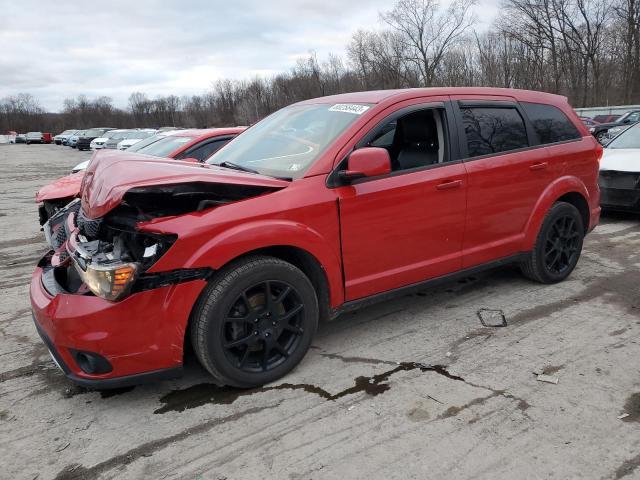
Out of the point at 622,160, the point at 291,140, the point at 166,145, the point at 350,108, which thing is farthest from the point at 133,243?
the point at 622,160

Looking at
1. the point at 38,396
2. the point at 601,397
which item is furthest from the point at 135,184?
the point at 601,397

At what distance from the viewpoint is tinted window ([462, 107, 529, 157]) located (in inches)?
158

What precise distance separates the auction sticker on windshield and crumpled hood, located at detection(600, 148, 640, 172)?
5502 mm

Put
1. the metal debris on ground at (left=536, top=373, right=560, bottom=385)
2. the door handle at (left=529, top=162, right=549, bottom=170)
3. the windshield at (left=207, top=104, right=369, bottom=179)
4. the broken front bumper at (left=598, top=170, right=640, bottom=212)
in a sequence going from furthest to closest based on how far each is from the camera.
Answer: the broken front bumper at (left=598, top=170, right=640, bottom=212), the door handle at (left=529, top=162, right=549, bottom=170), the windshield at (left=207, top=104, right=369, bottom=179), the metal debris on ground at (left=536, top=373, right=560, bottom=385)

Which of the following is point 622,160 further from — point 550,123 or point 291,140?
→ point 291,140

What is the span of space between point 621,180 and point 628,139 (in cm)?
150

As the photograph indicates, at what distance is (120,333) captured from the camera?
2639 mm

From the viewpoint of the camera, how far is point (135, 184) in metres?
2.71

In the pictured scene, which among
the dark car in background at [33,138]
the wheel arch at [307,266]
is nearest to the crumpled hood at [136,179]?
the wheel arch at [307,266]

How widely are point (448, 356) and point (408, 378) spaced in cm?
43

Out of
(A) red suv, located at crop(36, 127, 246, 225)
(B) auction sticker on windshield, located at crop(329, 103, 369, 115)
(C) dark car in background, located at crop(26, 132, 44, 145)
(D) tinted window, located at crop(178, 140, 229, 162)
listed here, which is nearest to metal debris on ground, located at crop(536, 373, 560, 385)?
(B) auction sticker on windshield, located at crop(329, 103, 369, 115)

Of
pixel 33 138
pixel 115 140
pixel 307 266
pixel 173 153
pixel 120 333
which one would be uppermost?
pixel 33 138

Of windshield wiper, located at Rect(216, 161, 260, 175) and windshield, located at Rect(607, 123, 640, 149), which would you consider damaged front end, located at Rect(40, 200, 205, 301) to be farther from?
windshield, located at Rect(607, 123, 640, 149)

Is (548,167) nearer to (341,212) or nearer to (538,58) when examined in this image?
(341,212)
